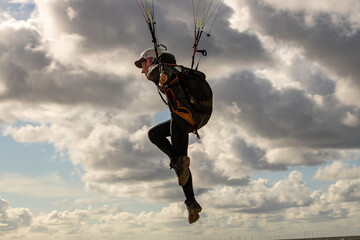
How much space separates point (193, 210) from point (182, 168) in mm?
1271

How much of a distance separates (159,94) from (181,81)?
2.84ft

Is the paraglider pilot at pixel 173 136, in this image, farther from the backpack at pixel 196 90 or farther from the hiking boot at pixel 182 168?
the backpack at pixel 196 90

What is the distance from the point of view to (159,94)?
40.5ft

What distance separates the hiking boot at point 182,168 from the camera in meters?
12.3

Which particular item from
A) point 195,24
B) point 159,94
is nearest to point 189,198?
point 159,94

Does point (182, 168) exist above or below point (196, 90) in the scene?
below

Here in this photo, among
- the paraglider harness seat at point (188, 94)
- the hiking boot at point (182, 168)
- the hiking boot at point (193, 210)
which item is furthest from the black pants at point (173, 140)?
the paraglider harness seat at point (188, 94)

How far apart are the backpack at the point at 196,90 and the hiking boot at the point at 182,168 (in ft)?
3.57

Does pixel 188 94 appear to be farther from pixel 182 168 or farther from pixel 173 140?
pixel 182 168

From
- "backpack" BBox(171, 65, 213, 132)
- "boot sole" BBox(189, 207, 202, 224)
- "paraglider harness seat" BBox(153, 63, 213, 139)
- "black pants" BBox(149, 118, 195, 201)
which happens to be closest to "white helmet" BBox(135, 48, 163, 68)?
"paraglider harness seat" BBox(153, 63, 213, 139)

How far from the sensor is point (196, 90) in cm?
1184

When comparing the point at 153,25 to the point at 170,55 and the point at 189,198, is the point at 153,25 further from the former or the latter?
the point at 189,198

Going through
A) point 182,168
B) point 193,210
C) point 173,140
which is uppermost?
point 173,140

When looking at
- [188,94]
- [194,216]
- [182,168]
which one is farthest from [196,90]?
[194,216]
